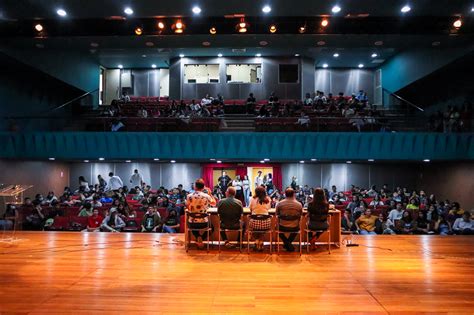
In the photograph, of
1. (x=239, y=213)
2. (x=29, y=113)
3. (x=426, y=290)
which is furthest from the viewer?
(x=29, y=113)

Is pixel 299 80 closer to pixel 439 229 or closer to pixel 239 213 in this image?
pixel 439 229

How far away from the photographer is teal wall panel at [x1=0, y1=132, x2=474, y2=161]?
15664 millimetres

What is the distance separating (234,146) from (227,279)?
9991 mm

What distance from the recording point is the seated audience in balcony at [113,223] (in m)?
10.9

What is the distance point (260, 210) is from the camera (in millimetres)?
7879

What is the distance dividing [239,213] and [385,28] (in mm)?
6668

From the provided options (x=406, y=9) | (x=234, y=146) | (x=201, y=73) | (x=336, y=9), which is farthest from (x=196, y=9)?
(x=201, y=73)

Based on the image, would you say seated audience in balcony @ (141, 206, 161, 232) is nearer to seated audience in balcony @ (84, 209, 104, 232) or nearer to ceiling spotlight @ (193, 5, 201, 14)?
seated audience in balcony @ (84, 209, 104, 232)

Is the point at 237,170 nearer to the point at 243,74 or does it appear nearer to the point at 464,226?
the point at 243,74

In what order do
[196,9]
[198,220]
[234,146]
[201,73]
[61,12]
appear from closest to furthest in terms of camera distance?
1. [198,220]
2. [61,12]
3. [196,9]
4. [234,146]
5. [201,73]

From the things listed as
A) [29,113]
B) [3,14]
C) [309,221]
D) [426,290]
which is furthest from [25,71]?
[426,290]

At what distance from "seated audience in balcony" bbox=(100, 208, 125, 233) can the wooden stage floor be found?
1920 mm

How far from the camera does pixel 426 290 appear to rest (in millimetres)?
5617

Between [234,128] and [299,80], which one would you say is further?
[299,80]
